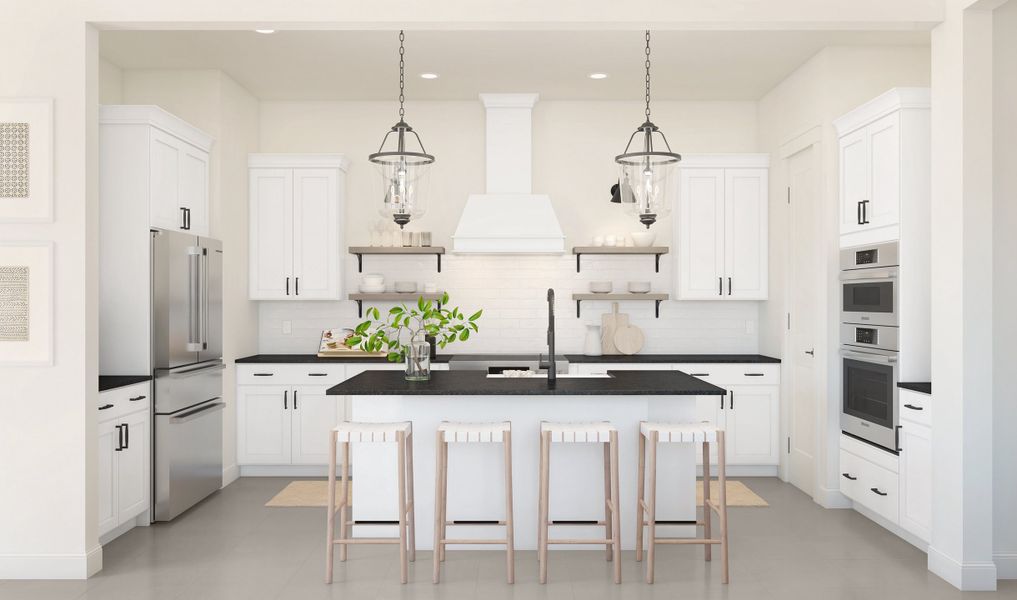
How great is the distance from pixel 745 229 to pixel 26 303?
532 cm

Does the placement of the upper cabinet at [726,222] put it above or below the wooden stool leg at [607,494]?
above

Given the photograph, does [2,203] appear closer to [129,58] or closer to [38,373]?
[38,373]

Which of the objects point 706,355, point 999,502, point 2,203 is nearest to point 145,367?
point 2,203

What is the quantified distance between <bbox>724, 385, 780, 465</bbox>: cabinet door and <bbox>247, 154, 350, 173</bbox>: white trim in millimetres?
3897

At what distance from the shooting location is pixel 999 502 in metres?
4.01

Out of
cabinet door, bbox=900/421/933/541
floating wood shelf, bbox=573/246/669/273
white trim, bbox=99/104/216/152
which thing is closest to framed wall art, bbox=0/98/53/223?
white trim, bbox=99/104/216/152

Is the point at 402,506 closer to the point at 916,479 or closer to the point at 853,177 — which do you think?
the point at 916,479

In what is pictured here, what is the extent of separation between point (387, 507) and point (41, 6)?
130 inches

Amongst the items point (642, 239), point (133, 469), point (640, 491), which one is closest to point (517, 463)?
point (640, 491)

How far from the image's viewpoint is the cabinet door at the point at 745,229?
665 cm

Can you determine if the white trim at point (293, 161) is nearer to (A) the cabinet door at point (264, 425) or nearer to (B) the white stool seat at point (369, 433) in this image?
(A) the cabinet door at point (264, 425)

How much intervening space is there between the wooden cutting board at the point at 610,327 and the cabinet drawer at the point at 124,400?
3.80 meters

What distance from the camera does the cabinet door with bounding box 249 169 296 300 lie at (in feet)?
21.9

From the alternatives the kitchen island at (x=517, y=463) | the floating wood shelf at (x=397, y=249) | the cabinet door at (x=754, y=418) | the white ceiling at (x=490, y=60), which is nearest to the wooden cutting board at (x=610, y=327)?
the cabinet door at (x=754, y=418)
